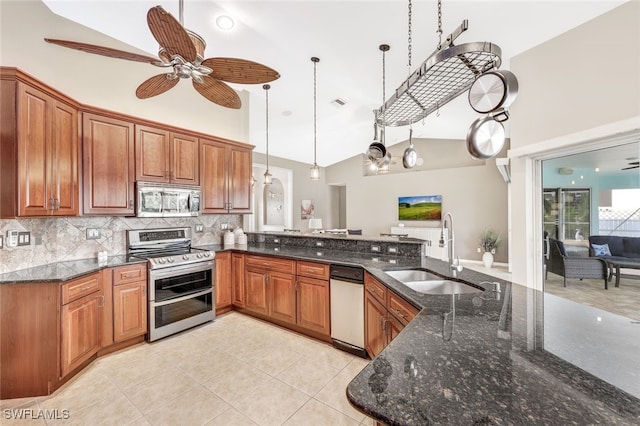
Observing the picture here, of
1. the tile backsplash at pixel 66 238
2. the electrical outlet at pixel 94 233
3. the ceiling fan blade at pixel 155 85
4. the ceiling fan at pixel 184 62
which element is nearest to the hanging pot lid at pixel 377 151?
the ceiling fan at pixel 184 62

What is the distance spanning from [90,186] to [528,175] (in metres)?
4.46

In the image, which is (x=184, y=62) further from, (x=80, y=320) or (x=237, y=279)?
(x=237, y=279)

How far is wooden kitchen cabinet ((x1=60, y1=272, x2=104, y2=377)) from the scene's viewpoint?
2.12m

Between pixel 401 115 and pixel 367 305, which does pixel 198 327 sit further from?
pixel 401 115

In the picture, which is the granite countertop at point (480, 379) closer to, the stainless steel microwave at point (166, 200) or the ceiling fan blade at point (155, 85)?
the ceiling fan blade at point (155, 85)

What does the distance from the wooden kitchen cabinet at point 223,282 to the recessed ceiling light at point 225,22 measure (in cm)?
266

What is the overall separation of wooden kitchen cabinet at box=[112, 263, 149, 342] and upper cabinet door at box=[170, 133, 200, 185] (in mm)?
1193

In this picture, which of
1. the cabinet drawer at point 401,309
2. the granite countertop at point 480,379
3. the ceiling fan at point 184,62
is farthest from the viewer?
the cabinet drawer at point 401,309

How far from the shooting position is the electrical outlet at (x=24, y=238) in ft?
7.61

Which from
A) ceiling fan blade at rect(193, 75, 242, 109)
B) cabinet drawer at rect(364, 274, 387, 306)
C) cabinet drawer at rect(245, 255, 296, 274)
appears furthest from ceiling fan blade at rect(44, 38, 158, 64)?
cabinet drawer at rect(364, 274, 387, 306)

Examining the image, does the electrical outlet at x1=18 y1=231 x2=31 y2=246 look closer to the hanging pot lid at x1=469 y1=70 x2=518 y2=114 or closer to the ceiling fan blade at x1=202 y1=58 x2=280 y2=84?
the ceiling fan blade at x1=202 y1=58 x2=280 y2=84

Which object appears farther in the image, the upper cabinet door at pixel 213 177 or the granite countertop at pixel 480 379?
the upper cabinet door at pixel 213 177

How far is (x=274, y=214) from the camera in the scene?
23.6 ft

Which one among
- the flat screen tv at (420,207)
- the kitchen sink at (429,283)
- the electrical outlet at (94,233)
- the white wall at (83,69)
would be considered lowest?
the kitchen sink at (429,283)
